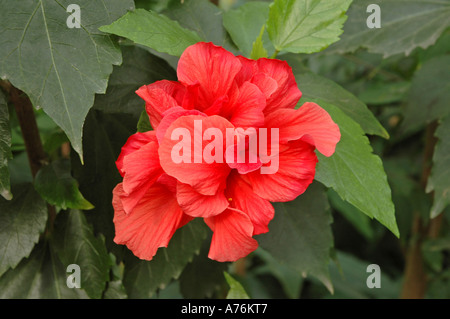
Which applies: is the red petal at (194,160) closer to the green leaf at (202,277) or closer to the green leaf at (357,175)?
the green leaf at (357,175)

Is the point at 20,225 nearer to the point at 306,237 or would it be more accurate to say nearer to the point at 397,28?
the point at 306,237

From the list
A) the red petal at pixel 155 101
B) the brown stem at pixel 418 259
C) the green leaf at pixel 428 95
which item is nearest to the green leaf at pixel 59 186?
the red petal at pixel 155 101

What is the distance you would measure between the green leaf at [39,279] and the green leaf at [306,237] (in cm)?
23

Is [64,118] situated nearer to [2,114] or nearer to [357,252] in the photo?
[2,114]

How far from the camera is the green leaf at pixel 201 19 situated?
54 cm

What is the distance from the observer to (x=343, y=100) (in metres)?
0.53

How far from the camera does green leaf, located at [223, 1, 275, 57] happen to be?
Answer: 0.53m

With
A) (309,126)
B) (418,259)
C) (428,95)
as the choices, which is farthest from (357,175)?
(418,259)

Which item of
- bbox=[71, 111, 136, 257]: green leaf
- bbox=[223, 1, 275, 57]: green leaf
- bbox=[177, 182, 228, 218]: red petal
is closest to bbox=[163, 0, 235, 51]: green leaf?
bbox=[223, 1, 275, 57]: green leaf

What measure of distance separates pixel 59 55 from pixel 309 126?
21 cm

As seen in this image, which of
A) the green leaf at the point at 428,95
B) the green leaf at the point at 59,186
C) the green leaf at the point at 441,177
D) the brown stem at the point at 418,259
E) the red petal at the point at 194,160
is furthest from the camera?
the brown stem at the point at 418,259

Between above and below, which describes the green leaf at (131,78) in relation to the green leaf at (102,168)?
above

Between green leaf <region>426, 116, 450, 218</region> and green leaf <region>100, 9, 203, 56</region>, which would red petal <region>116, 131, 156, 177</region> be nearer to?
green leaf <region>100, 9, 203, 56</region>

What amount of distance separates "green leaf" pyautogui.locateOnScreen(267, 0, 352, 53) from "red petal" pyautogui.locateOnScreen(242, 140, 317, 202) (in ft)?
0.37
